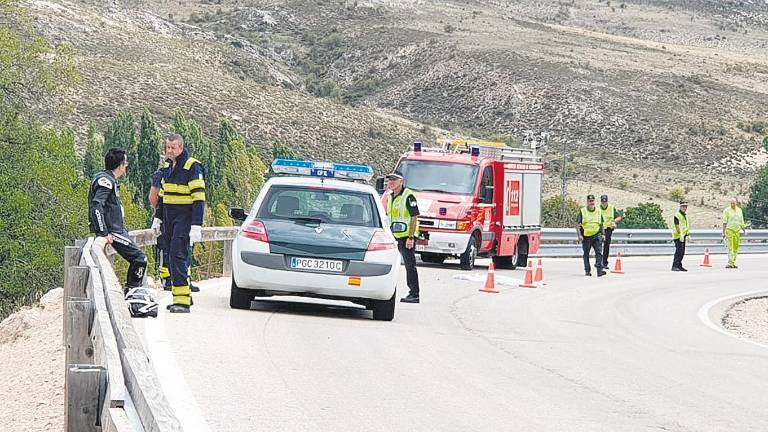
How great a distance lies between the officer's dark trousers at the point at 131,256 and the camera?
13.1 meters

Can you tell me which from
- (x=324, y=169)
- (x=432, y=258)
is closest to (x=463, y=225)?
(x=432, y=258)

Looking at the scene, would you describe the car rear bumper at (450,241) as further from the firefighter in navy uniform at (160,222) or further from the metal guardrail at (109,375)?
the metal guardrail at (109,375)

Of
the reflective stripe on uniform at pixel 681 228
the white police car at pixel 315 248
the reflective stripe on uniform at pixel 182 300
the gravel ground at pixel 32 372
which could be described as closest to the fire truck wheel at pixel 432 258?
the reflective stripe on uniform at pixel 681 228

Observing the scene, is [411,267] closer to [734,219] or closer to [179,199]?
[179,199]

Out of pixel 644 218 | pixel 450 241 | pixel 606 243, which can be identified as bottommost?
pixel 644 218

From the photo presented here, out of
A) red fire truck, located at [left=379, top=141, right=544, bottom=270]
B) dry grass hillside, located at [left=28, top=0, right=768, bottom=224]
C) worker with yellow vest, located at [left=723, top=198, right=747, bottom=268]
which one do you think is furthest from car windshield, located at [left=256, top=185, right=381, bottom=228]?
dry grass hillside, located at [left=28, top=0, right=768, bottom=224]

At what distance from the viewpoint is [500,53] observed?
4355 inches

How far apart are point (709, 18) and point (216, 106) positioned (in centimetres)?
9852

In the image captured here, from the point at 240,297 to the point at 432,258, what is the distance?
1439 cm

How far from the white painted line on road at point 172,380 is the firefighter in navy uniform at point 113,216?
24 centimetres

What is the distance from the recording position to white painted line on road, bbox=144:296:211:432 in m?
7.75

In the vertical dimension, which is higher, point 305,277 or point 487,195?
point 487,195

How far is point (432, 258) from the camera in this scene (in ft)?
93.6

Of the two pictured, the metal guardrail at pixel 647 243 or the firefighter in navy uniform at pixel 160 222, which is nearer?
the firefighter in navy uniform at pixel 160 222
